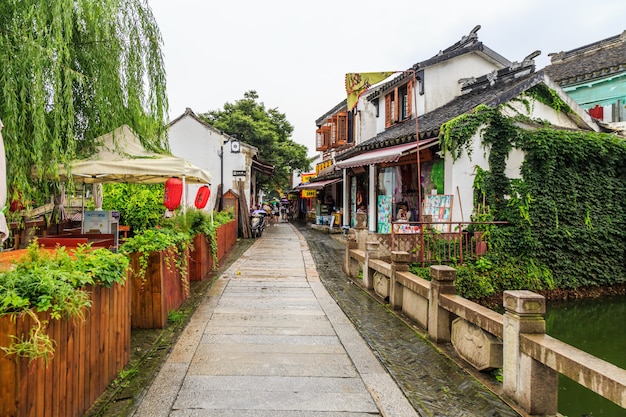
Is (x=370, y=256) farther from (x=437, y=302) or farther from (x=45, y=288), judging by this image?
(x=45, y=288)

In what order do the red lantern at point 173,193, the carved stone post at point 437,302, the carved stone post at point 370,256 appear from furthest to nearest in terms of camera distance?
the red lantern at point 173,193, the carved stone post at point 370,256, the carved stone post at point 437,302

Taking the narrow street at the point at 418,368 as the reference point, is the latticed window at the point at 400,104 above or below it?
above

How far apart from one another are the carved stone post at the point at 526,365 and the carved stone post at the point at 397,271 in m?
2.90

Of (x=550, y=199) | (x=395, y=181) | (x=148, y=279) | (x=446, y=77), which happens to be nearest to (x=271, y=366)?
(x=148, y=279)

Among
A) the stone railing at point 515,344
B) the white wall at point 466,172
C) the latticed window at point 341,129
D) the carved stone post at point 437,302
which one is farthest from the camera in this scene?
the latticed window at point 341,129

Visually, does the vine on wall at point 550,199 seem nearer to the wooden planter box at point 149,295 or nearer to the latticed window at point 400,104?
the latticed window at point 400,104

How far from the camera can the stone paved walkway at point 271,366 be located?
3.52m

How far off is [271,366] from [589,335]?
7283 mm

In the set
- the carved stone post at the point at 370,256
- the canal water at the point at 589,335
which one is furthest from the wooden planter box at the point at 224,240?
the canal water at the point at 589,335

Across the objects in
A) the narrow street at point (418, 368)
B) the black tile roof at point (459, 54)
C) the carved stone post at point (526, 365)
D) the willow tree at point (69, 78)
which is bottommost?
the narrow street at point (418, 368)

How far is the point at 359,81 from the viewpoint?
438 inches

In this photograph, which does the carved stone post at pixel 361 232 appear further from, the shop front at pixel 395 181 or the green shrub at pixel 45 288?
the green shrub at pixel 45 288

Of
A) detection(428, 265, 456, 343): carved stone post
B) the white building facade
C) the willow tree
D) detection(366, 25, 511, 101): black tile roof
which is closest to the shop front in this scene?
detection(366, 25, 511, 101): black tile roof

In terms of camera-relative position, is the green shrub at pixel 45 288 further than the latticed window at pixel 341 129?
No
